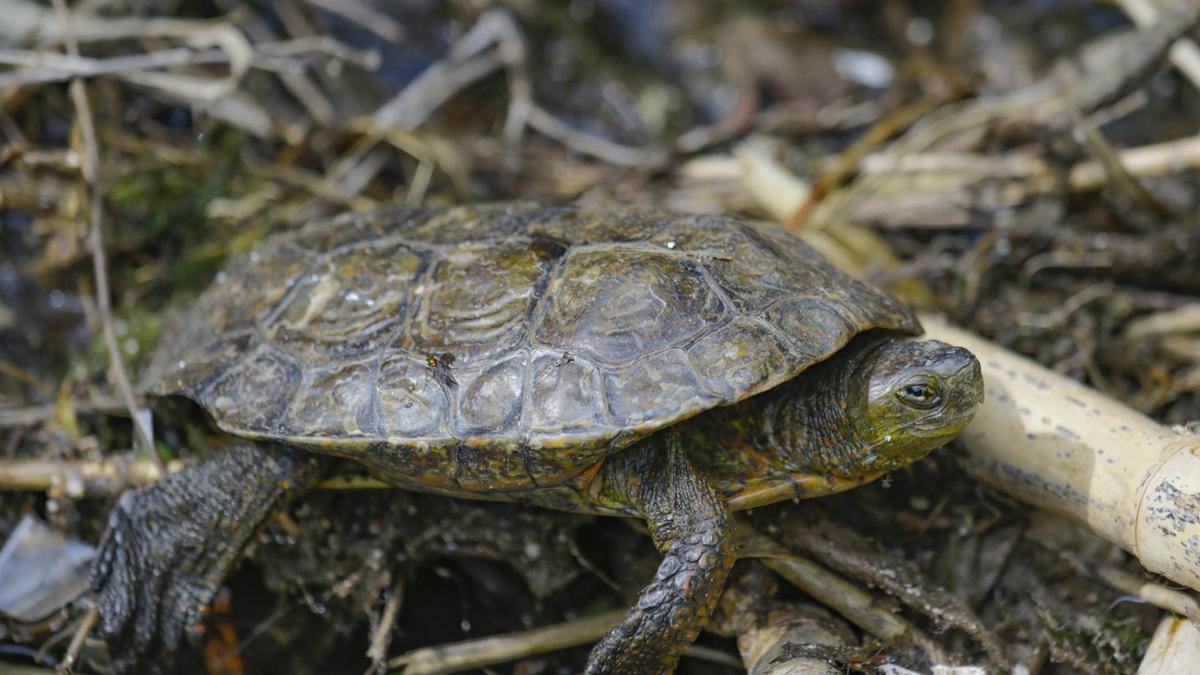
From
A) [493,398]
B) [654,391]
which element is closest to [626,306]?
[654,391]

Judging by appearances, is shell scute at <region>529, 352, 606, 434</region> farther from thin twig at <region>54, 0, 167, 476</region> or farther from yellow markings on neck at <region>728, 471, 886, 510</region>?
thin twig at <region>54, 0, 167, 476</region>

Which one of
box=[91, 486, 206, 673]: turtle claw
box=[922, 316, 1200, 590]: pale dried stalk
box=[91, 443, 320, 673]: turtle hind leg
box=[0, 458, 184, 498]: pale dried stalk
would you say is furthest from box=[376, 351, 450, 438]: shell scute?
box=[922, 316, 1200, 590]: pale dried stalk

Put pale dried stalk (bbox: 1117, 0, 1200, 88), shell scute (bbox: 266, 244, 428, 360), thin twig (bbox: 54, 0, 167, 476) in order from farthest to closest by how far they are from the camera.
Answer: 1. pale dried stalk (bbox: 1117, 0, 1200, 88)
2. thin twig (bbox: 54, 0, 167, 476)
3. shell scute (bbox: 266, 244, 428, 360)

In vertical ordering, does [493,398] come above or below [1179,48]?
below

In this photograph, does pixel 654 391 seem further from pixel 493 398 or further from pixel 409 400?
Result: pixel 409 400

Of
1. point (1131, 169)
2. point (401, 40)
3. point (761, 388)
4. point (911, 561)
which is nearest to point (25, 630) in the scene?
point (761, 388)

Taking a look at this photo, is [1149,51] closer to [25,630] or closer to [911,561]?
[911,561]

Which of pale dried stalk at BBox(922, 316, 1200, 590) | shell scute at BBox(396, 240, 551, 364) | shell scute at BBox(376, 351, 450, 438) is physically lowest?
pale dried stalk at BBox(922, 316, 1200, 590)

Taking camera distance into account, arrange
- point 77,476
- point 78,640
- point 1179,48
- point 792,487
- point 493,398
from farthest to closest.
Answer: point 1179,48 < point 77,476 < point 78,640 < point 792,487 < point 493,398
